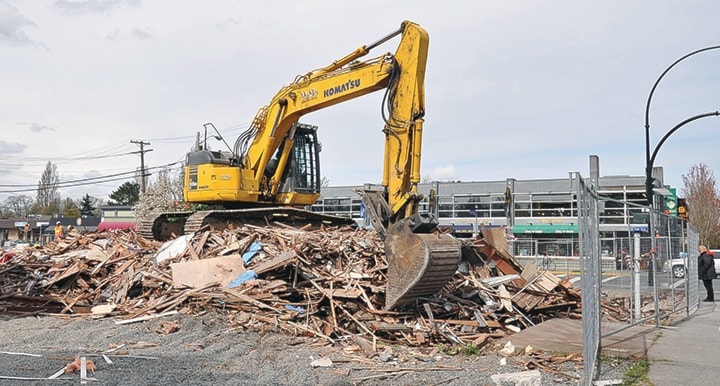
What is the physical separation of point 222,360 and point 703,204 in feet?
168

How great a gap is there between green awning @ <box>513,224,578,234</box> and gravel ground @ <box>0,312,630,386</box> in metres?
42.4

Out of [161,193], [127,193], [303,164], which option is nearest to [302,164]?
[303,164]

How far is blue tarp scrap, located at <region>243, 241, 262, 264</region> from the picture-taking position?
12.4m

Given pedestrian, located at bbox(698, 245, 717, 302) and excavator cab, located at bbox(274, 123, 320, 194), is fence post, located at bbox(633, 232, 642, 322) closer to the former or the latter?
pedestrian, located at bbox(698, 245, 717, 302)

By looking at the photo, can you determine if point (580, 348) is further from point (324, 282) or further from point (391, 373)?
point (324, 282)

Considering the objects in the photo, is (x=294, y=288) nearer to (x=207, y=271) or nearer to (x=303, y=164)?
(x=207, y=271)

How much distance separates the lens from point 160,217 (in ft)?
58.1

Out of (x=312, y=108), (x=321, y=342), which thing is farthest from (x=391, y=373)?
(x=312, y=108)

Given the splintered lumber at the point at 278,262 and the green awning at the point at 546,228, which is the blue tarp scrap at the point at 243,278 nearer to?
the splintered lumber at the point at 278,262

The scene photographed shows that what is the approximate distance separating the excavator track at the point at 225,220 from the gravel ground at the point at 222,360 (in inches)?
231

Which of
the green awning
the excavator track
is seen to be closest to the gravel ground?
the excavator track

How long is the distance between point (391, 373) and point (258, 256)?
5.49 metres

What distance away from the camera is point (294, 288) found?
436 inches

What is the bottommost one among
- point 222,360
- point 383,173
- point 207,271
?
point 222,360
